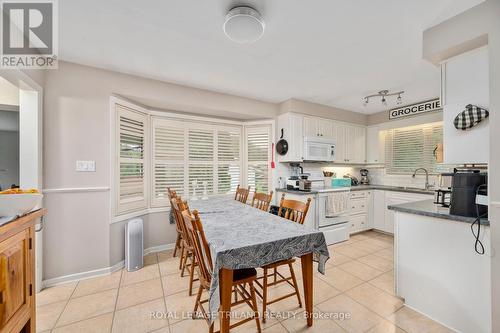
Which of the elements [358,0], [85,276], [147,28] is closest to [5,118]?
[85,276]

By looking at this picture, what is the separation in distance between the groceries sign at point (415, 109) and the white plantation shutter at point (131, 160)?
4777mm

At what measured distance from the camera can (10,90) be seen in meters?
2.42

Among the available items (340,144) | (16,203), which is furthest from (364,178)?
(16,203)

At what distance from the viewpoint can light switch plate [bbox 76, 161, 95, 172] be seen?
2412 millimetres

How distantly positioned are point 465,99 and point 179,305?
3120 millimetres

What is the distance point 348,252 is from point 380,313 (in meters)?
1.41

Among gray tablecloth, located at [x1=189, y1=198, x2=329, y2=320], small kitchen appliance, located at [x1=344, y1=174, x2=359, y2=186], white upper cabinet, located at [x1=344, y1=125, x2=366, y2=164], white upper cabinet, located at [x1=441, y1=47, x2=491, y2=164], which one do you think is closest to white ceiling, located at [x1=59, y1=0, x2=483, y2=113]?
white upper cabinet, located at [x1=441, y1=47, x2=491, y2=164]

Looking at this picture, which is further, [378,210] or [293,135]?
[378,210]

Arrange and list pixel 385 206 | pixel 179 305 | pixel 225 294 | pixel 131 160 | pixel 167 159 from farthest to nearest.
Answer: pixel 385 206 < pixel 167 159 < pixel 131 160 < pixel 179 305 < pixel 225 294

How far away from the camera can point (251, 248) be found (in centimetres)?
138

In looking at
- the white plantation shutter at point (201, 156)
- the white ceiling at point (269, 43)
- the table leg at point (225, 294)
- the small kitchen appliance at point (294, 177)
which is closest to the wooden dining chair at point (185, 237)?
the table leg at point (225, 294)

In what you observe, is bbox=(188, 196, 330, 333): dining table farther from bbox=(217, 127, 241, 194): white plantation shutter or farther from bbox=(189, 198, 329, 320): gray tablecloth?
bbox=(217, 127, 241, 194): white plantation shutter

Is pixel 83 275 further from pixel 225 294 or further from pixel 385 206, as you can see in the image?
pixel 385 206

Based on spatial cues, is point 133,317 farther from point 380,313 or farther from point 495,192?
point 495,192
